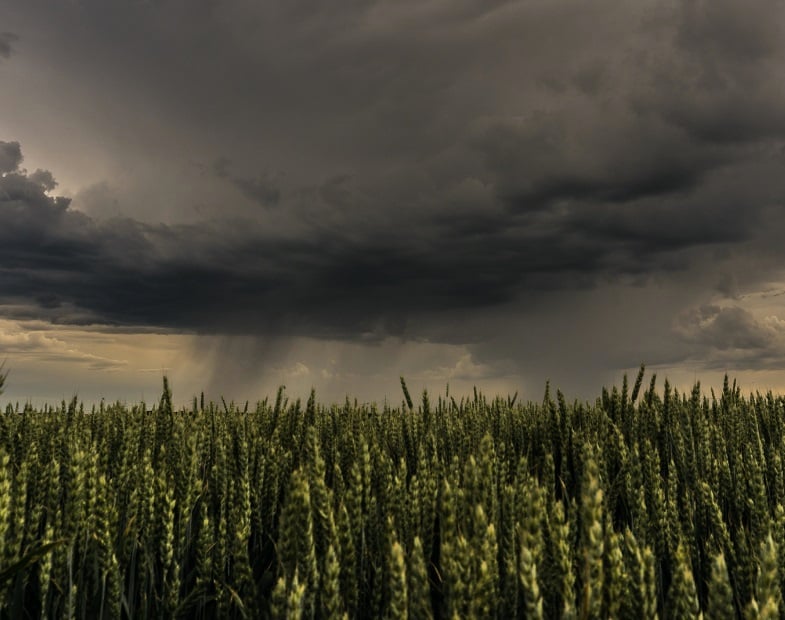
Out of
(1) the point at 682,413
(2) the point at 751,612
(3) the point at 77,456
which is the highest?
(1) the point at 682,413

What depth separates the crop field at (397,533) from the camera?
1.67 m

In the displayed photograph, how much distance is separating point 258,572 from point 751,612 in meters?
2.45

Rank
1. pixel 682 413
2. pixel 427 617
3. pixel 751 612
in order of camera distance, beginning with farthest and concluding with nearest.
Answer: pixel 682 413, pixel 427 617, pixel 751 612

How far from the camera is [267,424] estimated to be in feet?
19.1

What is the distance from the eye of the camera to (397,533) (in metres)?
2.52

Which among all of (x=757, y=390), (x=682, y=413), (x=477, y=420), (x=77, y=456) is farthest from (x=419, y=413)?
(x=757, y=390)

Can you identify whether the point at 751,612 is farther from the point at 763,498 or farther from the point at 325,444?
the point at 325,444

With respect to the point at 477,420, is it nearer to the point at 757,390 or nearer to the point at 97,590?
the point at 97,590

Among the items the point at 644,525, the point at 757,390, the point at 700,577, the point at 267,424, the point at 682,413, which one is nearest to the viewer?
the point at 644,525

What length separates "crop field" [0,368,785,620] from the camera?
1672 millimetres

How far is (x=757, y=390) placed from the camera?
7926 millimetres

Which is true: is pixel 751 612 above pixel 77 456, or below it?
below

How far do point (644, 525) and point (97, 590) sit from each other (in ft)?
7.71

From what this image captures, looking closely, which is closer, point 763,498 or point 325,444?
point 763,498
